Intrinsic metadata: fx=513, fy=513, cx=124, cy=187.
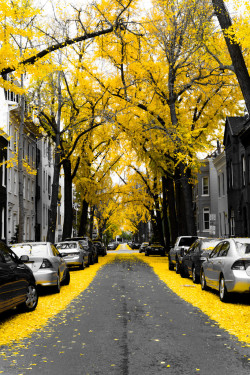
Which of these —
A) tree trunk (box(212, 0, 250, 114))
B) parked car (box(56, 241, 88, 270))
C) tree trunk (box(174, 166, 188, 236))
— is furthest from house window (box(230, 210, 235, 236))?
tree trunk (box(212, 0, 250, 114))

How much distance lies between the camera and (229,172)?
129ft

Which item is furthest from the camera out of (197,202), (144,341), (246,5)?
(197,202)

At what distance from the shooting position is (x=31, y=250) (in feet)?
48.5

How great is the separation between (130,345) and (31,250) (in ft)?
26.3

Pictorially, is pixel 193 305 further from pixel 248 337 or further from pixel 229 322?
pixel 248 337

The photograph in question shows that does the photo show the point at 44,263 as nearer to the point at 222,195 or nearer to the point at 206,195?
the point at 222,195

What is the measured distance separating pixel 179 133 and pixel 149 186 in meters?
22.5

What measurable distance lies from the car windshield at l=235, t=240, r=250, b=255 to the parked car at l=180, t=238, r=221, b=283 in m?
3.49

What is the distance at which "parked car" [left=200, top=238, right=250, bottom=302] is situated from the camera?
37.7 ft

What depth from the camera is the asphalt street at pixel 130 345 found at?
6.05m

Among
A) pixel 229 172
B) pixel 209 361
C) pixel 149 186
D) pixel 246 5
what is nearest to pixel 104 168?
pixel 149 186

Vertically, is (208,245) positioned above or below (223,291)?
above

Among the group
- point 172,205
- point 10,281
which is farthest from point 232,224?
point 10,281

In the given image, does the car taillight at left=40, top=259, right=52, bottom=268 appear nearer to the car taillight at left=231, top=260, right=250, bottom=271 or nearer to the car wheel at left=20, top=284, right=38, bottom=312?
the car wheel at left=20, top=284, right=38, bottom=312
